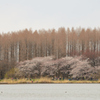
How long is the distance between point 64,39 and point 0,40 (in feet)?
62.2

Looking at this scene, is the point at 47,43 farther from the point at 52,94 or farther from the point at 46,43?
the point at 52,94

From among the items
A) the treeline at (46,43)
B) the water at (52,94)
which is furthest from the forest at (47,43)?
the water at (52,94)

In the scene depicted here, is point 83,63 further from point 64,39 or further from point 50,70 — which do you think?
point 64,39

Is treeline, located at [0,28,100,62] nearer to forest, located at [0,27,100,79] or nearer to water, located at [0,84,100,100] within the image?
forest, located at [0,27,100,79]

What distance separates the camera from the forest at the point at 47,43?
80438 mm

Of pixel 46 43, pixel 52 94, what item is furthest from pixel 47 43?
pixel 52 94

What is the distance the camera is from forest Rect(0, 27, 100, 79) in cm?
8044

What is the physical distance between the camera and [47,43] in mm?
83125

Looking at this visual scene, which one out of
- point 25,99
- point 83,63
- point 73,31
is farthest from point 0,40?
point 25,99

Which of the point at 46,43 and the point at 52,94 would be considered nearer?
the point at 52,94

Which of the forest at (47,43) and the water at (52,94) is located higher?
the forest at (47,43)

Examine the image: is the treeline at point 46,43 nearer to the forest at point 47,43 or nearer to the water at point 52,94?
the forest at point 47,43

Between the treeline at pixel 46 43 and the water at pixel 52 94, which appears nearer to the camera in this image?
the water at pixel 52 94

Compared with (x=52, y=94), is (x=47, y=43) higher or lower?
higher
